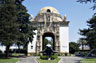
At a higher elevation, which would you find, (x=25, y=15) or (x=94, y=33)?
(x=25, y=15)

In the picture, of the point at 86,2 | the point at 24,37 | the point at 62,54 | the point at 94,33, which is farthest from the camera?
the point at 62,54

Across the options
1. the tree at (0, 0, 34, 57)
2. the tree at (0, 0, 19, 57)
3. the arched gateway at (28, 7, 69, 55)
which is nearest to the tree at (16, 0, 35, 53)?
the tree at (0, 0, 34, 57)

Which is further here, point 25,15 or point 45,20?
point 45,20

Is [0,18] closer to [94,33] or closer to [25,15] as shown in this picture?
[25,15]


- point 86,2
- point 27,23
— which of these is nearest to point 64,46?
point 27,23

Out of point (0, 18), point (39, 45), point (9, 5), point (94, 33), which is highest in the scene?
point (9, 5)

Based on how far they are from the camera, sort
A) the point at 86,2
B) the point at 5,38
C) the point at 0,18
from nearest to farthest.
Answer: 1. the point at 86,2
2. the point at 5,38
3. the point at 0,18

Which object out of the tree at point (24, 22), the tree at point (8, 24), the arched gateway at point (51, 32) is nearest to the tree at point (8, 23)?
the tree at point (8, 24)

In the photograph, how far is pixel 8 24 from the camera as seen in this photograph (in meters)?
28.2

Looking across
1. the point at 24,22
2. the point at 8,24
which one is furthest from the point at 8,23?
the point at 24,22

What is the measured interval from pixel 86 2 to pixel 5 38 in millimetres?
19454

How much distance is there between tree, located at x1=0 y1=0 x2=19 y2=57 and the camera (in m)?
27.7

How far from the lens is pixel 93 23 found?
43.3 metres

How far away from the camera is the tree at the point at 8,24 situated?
2770 cm
